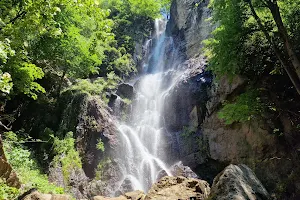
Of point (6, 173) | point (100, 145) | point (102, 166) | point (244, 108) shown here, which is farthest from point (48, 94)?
point (244, 108)

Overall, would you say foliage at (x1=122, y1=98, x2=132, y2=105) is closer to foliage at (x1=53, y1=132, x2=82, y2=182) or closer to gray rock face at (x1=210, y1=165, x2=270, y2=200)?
foliage at (x1=53, y1=132, x2=82, y2=182)

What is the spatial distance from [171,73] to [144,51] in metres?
6.85

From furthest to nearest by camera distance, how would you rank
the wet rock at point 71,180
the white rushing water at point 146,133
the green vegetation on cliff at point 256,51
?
the white rushing water at point 146,133 < the wet rock at point 71,180 < the green vegetation on cliff at point 256,51

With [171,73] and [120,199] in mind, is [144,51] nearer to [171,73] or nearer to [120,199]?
[171,73]

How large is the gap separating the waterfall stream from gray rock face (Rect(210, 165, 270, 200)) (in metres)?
9.94

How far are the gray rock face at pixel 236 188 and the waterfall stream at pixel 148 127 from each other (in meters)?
9.94

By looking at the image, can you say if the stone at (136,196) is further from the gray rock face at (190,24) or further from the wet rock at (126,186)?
the gray rock face at (190,24)

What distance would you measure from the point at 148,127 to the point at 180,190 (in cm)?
1144

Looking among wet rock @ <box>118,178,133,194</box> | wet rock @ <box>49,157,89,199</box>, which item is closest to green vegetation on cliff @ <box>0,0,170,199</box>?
wet rock @ <box>49,157,89,199</box>

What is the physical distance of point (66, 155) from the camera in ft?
42.3

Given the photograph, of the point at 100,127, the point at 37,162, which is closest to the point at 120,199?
the point at 37,162

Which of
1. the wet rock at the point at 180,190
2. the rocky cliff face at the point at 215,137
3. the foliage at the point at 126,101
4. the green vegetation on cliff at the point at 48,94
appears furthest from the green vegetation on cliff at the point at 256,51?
the foliage at the point at 126,101

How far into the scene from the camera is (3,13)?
4.48 meters

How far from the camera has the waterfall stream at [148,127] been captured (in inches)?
597
